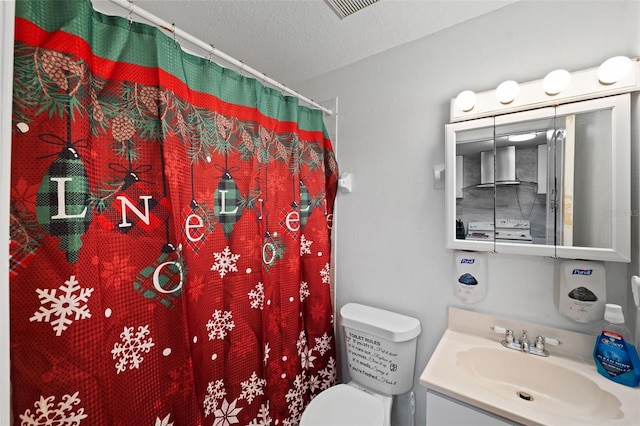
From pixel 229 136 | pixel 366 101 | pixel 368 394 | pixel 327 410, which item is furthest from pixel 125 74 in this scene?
pixel 368 394

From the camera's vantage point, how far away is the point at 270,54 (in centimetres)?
157

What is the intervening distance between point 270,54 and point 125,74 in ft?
3.08

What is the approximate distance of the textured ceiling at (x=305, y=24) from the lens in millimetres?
1196

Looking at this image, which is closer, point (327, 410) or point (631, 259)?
point (631, 259)

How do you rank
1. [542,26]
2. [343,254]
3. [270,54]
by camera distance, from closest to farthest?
[542,26] → [270,54] → [343,254]

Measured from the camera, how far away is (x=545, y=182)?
1.07m

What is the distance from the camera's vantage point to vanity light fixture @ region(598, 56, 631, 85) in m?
0.91

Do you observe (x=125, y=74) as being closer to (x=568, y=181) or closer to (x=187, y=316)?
(x=187, y=316)

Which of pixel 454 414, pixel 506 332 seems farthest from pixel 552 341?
pixel 454 414

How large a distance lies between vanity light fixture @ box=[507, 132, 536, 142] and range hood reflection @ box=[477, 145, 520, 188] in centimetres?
3

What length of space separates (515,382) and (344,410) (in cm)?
76

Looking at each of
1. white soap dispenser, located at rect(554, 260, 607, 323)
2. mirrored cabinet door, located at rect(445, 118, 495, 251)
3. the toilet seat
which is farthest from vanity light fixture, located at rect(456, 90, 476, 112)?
the toilet seat

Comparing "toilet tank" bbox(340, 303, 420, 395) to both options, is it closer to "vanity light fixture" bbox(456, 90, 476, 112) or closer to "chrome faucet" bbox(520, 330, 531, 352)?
"chrome faucet" bbox(520, 330, 531, 352)

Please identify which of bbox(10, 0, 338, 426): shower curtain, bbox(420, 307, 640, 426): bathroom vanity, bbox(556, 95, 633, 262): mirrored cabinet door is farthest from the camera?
bbox(556, 95, 633, 262): mirrored cabinet door
